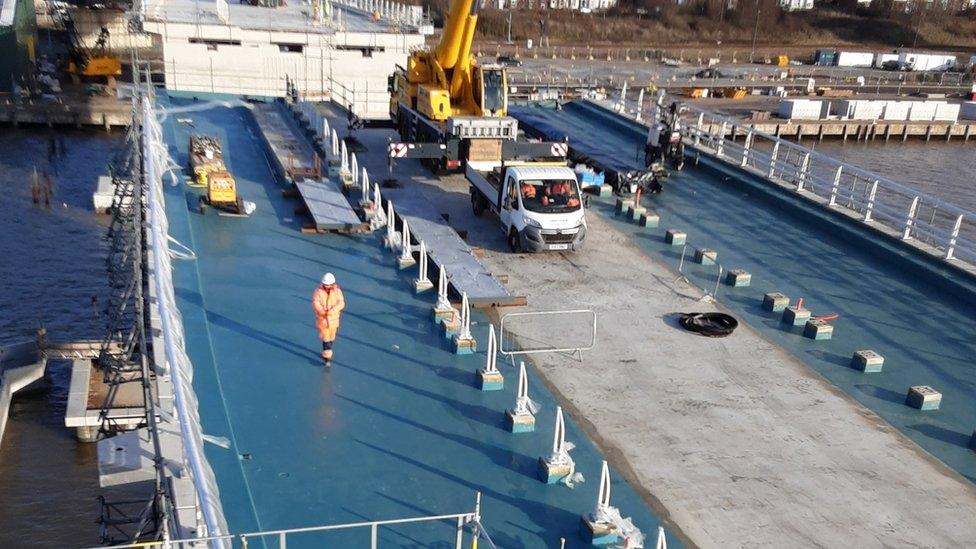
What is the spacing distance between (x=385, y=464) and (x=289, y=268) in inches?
310

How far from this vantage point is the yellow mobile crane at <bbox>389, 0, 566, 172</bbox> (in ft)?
82.7

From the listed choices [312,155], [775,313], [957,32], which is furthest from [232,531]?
[957,32]

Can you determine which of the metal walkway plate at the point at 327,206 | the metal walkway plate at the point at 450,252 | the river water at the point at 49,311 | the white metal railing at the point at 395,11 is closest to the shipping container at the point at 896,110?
the white metal railing at the point at 395,11

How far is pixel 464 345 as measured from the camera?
1538 centimetres

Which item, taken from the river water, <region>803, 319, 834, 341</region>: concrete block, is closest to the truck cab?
<region>803, 319, 834, 341</region>: concrete block

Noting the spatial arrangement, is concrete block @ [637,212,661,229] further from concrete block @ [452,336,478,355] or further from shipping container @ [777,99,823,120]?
shipping container @ [777,99,823,120]

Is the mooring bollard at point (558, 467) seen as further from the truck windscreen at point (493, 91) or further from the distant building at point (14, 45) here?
the distant building at point (14, 45)

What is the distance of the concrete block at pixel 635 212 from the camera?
78.6 ft

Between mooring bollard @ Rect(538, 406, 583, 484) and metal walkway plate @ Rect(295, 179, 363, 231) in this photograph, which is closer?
mooring bollard @ Rect(538, 406, 583, 484)

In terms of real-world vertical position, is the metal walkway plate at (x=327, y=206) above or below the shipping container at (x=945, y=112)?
above

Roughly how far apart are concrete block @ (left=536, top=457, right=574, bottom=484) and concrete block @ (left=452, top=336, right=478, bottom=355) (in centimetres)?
382

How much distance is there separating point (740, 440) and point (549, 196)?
8.96 meters

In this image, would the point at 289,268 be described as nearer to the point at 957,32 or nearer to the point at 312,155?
the point at 312,155

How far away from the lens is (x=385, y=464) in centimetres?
1210
